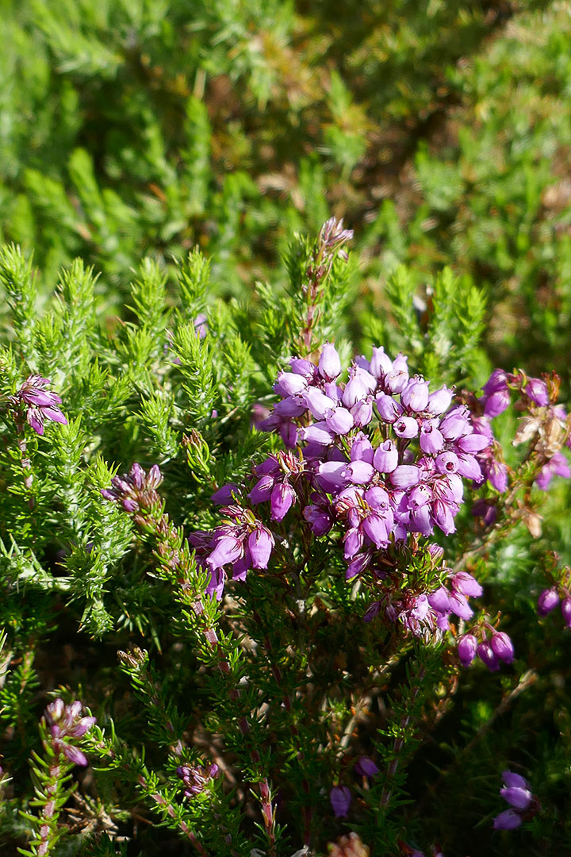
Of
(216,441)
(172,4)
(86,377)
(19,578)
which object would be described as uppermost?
(172,4)

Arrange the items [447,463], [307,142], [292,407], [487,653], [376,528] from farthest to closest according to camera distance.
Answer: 1. [307,142]
2. [487,653]
3. [292,407]
4. [447,463]
5. [376,528]

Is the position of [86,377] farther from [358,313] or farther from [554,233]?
[554,233]

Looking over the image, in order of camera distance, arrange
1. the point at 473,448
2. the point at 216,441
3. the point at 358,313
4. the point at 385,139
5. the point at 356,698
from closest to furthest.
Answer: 1. the point at 473,448
2. the point at 356,698
3. the point at 216,441
4. the point at 358,313
5. the point at 385,139

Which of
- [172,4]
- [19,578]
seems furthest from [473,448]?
[172,4]

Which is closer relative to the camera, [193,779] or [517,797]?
[193,779]

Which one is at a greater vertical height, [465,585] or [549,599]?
[465,585]

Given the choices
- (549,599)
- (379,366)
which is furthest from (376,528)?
(549,599)

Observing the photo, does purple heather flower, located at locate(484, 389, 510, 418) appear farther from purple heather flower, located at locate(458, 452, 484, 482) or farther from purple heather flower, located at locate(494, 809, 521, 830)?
purple heather flower, located at locate(494, 809, 521, 830)

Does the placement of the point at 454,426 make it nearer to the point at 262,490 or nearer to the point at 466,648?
the point at 262,490
